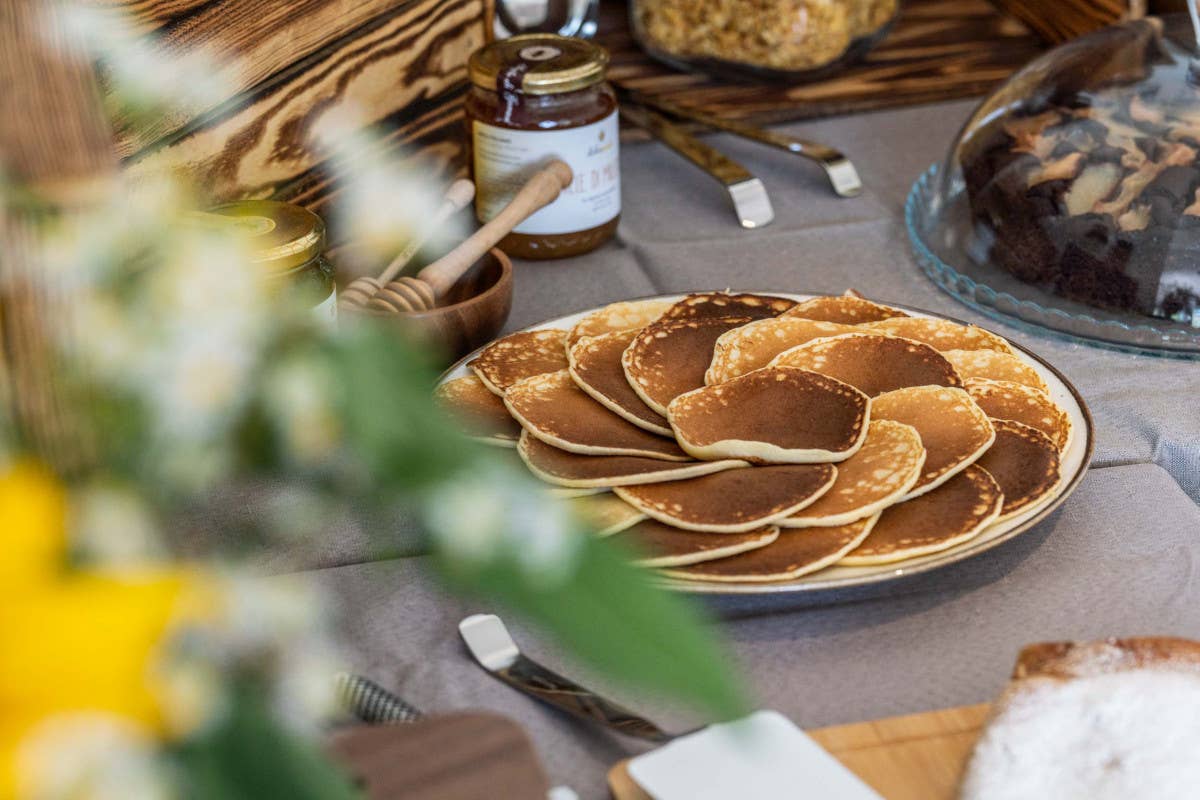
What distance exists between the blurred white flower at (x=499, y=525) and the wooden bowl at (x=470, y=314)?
2.32 feet

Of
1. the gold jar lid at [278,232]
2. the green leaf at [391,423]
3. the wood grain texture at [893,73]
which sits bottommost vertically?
the wood grain texture at [893,73]

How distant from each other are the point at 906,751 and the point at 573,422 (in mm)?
283

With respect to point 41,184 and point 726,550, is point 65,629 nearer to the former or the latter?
point 41,184

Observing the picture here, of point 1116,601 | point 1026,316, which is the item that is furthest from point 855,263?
point 1116,601

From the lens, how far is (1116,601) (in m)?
0.74

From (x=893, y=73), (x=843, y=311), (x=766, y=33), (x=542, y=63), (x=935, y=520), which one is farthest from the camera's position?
(x=893, y=73)

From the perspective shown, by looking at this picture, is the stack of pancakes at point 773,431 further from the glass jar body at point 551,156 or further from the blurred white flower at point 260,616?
the blurred white flower at point 260,616

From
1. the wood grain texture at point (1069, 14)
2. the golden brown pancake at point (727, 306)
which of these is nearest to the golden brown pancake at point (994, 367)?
the golden brown pancake at point (727, 306)

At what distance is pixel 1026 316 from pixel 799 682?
50 centimetres

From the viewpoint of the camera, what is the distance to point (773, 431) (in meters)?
0.75

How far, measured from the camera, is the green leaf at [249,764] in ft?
0.74

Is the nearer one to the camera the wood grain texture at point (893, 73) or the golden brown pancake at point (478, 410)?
the golden brown pancake at point (478, 410)

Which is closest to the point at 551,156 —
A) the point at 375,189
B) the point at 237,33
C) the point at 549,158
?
the point at 549,158

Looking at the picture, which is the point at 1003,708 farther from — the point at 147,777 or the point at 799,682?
the point at 147,777
